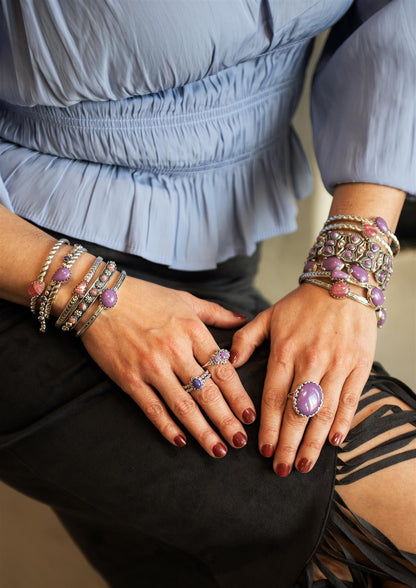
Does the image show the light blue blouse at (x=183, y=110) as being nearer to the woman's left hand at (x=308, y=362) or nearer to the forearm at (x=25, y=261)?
the forearm at (x=25, y=261)

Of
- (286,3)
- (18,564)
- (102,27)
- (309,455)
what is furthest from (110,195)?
(18,564)

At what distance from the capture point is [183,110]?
0.74m

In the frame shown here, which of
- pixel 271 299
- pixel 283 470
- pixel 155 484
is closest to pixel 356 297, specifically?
pixel 283 470

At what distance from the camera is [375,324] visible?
68 centimetres

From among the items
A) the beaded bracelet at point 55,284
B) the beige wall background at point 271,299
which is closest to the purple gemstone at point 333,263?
the beaded bracelet at point 55,284

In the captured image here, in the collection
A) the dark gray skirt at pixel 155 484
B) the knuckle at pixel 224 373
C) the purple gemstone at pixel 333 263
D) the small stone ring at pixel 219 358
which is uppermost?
the purple gemstone at pixel 333 263

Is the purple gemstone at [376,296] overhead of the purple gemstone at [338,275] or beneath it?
beneath

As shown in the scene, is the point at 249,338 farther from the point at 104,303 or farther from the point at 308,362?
the point at 104,303

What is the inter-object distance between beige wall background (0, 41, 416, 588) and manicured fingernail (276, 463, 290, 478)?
403 millimetres

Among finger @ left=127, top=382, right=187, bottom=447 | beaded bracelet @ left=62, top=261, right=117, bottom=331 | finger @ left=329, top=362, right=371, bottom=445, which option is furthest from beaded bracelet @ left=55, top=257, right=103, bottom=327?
finger @ left=329, top=362, right=371, bottom=445

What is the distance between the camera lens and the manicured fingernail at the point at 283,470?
579 mm

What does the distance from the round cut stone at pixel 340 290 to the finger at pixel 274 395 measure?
10 centimetres

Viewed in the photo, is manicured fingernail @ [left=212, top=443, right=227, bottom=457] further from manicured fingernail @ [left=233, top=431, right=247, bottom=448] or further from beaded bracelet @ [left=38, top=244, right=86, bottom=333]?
beaded bracelet @ [left=38, top=244, right=86, bottom=333]

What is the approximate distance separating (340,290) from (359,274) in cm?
3
